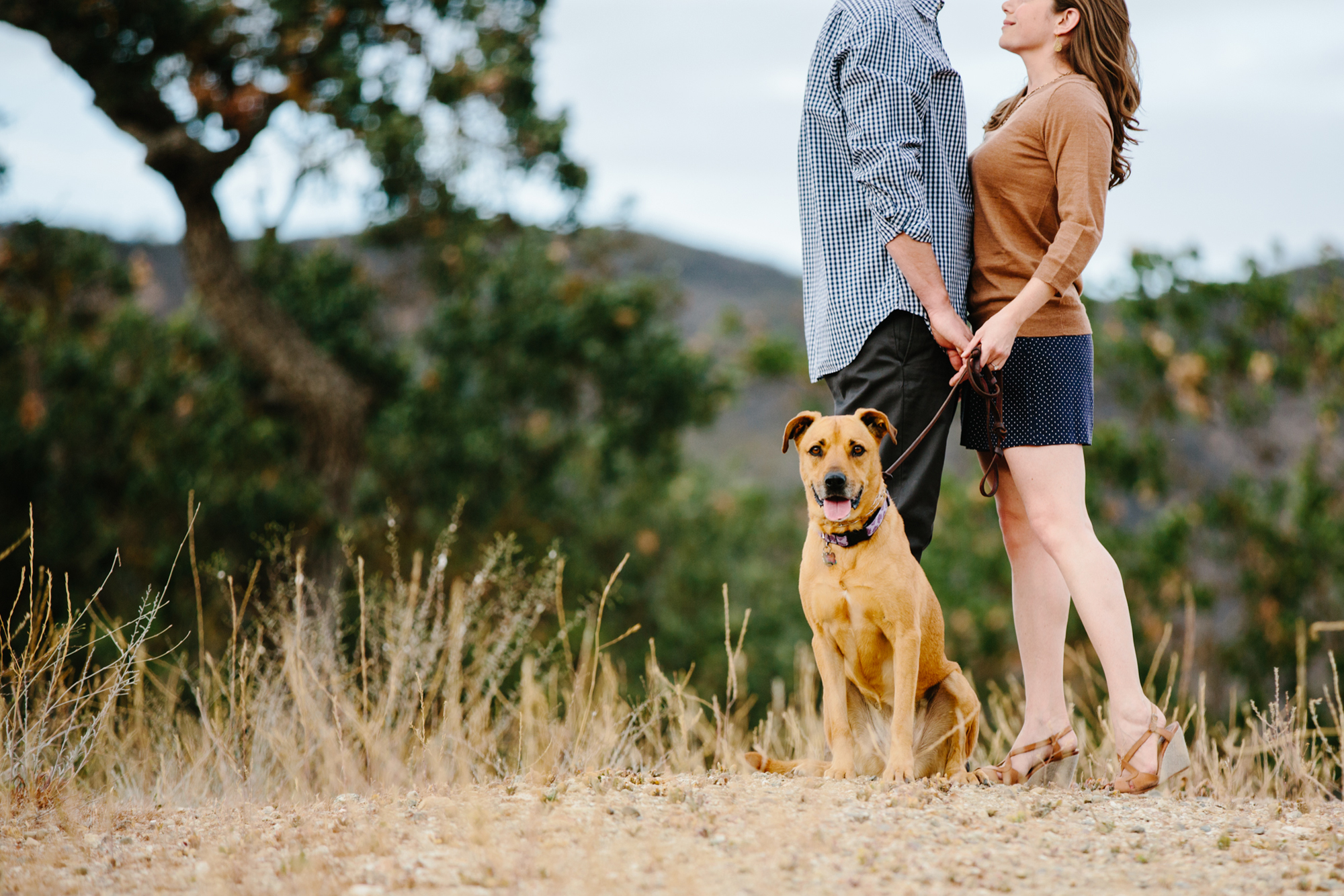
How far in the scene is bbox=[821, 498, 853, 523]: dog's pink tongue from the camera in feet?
9.30

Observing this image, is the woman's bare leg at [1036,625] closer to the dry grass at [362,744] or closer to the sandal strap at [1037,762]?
the sandal strap at [1037,762]

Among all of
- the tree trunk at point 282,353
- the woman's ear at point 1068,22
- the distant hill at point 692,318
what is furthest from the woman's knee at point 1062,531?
the tree trunk at point 282,353

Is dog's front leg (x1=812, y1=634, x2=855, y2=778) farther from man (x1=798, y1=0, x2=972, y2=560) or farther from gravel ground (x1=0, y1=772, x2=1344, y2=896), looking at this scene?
man (x1=798, y1=0, x2=972, y2=560)

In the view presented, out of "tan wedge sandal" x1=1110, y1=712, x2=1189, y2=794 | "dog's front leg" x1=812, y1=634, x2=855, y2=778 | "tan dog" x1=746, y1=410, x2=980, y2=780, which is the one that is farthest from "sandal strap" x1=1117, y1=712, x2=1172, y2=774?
"dog's front leg" x1=812, y1=634, x2=855, y2=778

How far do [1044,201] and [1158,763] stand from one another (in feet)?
5.42

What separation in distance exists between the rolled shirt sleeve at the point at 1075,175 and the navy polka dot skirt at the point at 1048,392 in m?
0.21

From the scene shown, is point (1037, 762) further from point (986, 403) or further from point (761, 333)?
point (761, 333)

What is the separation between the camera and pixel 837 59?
3.01 m

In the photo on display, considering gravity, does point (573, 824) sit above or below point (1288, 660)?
above

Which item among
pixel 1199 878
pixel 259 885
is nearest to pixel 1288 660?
pixel 1199 878

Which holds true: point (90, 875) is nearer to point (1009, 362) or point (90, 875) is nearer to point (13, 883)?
point (13, 883)

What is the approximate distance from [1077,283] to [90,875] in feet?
9.75

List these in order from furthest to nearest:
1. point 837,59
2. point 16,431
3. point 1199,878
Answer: point 16,431 < point 837,59 < point 1199,878

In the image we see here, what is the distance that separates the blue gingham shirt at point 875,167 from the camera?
9.51 feet
